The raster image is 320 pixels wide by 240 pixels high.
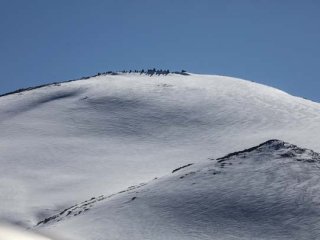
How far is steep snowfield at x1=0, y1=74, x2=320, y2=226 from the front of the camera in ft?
137

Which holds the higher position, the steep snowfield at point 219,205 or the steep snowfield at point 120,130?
the steep snowfield at point 120,130

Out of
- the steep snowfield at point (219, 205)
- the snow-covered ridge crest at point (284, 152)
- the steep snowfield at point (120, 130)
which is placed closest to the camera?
the steep snowfield at point (219, 205)

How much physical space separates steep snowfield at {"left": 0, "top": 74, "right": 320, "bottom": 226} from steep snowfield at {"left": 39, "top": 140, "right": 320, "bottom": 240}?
16.2ft

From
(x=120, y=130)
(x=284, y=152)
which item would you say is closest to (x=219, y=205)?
(x=284, y=152)

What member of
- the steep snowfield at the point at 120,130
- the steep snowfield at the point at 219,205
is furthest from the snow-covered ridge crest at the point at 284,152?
the steep snowfield at the point at 120,130

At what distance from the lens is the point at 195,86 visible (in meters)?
79.9

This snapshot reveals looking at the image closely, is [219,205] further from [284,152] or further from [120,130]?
[120,130]

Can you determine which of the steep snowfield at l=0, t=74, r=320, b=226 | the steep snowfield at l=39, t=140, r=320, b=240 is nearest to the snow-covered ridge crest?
the steep snowfield at l=39, t=140, r=320, b=240

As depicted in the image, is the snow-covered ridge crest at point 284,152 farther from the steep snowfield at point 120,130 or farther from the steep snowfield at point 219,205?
the steep snowfield at point 120,130

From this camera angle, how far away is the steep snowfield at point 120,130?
41656mm

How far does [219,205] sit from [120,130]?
30.6 meters

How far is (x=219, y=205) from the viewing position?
101 ft

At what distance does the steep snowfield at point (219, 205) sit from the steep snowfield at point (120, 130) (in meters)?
4.93

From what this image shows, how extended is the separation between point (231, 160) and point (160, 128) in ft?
84.5
